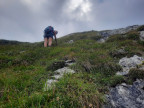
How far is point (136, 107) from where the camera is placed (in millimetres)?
2947

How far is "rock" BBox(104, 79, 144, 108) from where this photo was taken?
3077 mm

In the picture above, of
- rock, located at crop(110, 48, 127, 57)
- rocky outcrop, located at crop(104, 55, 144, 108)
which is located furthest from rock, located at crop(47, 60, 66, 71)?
rock, located at crop(110, 48, 127, 57)

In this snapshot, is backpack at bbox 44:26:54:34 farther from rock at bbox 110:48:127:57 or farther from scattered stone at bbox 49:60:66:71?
rock at bbox 110:48:127:57

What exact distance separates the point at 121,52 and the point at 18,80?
19.6 ft

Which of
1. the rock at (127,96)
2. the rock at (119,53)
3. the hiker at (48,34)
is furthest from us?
the hiker at (48,34)

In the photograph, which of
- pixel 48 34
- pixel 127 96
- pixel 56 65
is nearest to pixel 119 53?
pixel 56 65

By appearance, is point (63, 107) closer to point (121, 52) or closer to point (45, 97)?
point (45, 97)

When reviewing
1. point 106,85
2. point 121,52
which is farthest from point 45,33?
point 106,85

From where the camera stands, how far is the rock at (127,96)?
3.08 m

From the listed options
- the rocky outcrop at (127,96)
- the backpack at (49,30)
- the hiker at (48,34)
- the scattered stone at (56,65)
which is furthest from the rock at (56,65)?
the backpack at (49,30)

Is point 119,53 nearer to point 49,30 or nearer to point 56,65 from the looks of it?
point 56,65

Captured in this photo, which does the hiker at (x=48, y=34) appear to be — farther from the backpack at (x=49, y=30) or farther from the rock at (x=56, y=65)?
the rock at (x=56, y=65)

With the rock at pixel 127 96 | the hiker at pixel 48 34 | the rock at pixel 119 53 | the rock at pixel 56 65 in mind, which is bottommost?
the rock at pixel 127 96

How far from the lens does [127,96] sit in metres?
→ 3.40
